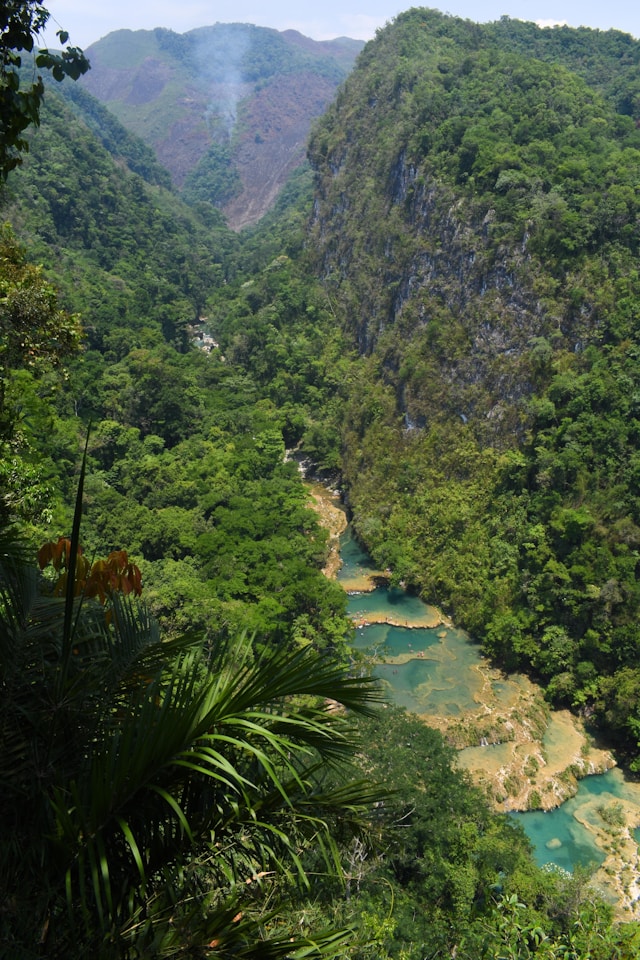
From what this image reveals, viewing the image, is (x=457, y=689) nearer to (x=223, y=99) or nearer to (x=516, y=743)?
(x=516, y=743)

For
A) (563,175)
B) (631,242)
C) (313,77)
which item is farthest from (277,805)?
(313,77)

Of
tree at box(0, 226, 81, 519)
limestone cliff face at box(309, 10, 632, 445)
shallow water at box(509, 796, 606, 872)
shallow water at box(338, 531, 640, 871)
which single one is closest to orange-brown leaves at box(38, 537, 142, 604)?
tree at box(0, 226, 81, 519)

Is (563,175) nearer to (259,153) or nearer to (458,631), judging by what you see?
(458,631)

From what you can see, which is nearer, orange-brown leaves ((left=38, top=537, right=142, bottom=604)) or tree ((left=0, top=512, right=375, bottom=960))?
tree ((left=0, top=512, right=375, bottom=960))

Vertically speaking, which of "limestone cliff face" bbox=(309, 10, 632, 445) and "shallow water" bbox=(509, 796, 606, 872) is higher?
"limestone cliff face" bbox=(309, 10, 632, 445)

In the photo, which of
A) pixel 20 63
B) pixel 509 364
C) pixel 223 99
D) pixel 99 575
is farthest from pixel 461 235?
pixel 223 99

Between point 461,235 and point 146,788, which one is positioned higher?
point 461,235

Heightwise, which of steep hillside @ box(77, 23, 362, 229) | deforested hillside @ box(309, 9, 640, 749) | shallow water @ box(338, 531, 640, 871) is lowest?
shallow water @ box(338, 531, 640, 871)

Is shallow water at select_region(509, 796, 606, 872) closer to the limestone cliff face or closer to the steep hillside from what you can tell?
the limestone cliff face
